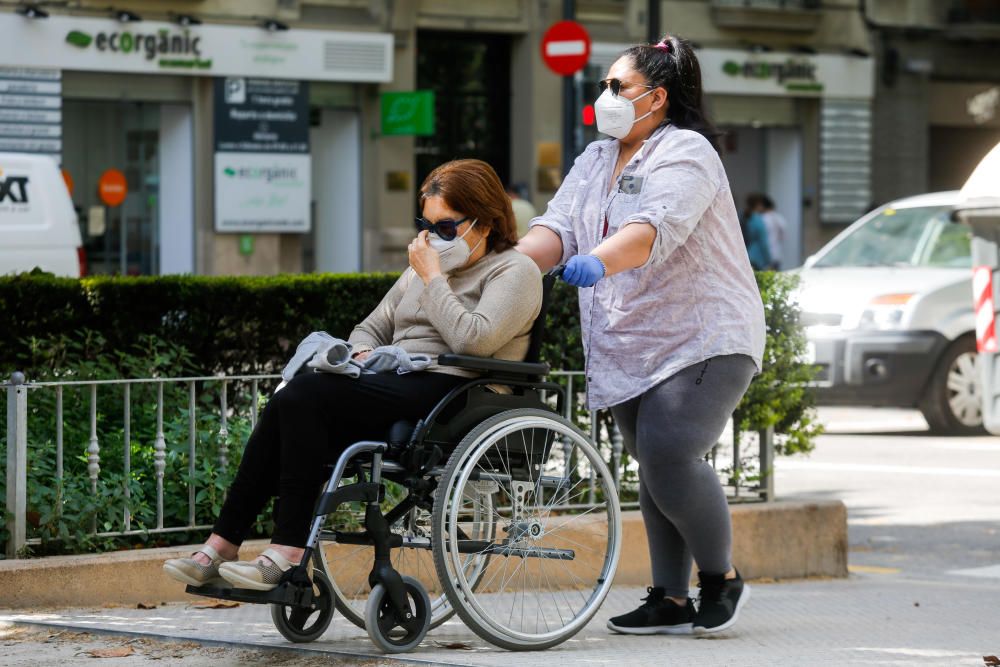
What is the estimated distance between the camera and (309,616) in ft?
17.3

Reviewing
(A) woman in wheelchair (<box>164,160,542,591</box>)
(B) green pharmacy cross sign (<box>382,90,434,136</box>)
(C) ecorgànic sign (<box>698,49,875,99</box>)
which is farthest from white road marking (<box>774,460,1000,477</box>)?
(C) ecorgànic sign (<box>698,49,875,99</box>)

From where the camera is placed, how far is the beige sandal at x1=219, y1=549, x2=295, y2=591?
4781 millimetres

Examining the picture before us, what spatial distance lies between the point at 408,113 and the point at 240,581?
58.8ft

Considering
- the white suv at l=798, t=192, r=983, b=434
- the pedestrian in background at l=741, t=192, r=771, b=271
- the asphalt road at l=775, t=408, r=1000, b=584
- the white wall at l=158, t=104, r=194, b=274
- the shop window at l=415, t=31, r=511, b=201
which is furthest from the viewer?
the shop window at l=415, t=31, r=511, b=201

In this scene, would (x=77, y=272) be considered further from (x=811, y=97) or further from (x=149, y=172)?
(x=811, y=97)

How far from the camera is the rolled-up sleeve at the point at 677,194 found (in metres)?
5.17

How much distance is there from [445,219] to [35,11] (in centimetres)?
1555

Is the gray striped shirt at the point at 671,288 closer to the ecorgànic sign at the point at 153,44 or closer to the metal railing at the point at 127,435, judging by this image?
the metal railing at the point at 127,435

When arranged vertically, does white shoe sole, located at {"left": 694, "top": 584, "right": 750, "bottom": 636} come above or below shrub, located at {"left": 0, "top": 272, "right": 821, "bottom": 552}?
below

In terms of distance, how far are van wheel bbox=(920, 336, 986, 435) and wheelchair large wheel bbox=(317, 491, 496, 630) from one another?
8.29 meters

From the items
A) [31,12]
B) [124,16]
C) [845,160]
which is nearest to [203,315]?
[31,12]

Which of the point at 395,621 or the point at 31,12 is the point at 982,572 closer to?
the point at 395,621

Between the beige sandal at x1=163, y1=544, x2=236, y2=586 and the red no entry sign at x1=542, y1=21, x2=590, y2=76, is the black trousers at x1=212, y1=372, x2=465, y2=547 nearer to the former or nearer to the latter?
the beige sandal at x1=163, y1=544, x2=236, y2=586

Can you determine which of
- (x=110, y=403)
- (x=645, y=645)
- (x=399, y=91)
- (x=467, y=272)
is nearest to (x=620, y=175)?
(x=467, y=272)
